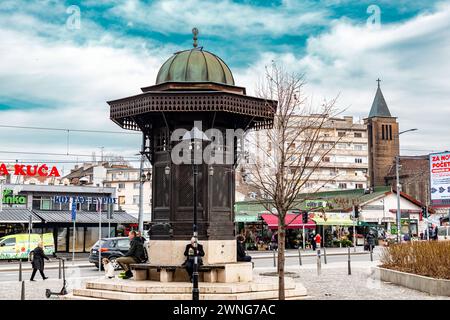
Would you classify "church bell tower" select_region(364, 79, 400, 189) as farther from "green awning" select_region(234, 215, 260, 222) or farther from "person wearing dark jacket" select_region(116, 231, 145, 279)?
"person wearing dark jacket" select_region(116, 231, 145, 279)

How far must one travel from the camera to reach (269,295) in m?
15.2

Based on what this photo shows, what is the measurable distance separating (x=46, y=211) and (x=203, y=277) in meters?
35.2

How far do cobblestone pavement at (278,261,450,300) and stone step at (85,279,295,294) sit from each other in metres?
1.81

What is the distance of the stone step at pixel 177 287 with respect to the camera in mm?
14641

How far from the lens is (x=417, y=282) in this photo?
60.8 feet

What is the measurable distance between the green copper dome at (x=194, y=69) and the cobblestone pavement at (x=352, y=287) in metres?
6.70

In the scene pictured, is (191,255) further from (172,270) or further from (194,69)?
(194,69)

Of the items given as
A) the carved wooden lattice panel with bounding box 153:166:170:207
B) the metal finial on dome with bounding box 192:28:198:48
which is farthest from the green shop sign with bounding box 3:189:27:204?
the metal finial on dome with bounding box 192:28:198:48

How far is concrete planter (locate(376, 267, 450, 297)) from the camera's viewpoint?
17156 millimetres

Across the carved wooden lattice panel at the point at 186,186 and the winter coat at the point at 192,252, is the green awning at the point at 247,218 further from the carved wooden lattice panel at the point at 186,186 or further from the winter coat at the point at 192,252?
the winter coat at the point at 192,252

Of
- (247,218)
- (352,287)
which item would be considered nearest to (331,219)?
(247,218)
